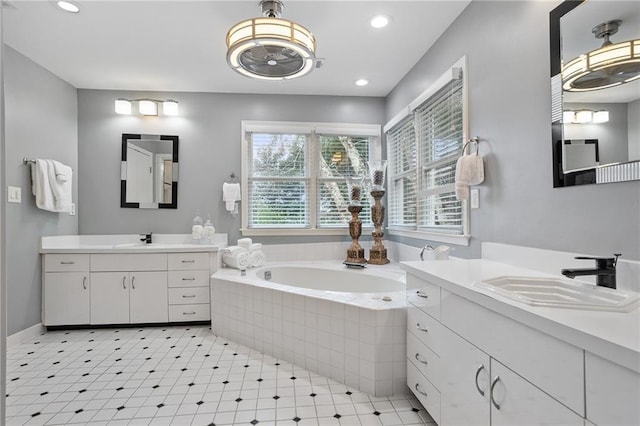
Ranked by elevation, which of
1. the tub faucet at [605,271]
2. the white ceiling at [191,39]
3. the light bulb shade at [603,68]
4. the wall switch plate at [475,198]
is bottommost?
the tub faucet at [605,271]

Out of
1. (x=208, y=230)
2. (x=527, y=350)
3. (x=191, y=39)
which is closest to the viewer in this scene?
(x=527, y=350)

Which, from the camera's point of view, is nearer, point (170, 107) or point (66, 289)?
point (66, 289)

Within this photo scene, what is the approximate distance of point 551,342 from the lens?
2.90 feet

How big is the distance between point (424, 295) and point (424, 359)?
1.09ft

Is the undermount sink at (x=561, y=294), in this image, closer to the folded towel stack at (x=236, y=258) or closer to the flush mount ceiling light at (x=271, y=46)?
the flush mount ceiling light at (x=271, y=46)

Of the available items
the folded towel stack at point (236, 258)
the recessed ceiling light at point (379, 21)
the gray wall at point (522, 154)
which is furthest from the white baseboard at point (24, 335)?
the recessed ceiling light at point (379, 21)

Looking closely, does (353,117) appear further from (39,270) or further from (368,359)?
(39,270)

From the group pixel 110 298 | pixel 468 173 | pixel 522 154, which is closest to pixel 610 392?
pixel 522 154

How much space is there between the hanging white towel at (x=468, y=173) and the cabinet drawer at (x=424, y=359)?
0.96 metres

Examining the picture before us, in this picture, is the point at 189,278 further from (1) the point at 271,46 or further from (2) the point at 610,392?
(2) the point at 610,392

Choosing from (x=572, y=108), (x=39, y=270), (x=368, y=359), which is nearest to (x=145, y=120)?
(x=39, y=270)

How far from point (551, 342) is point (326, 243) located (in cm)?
301

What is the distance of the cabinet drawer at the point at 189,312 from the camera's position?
315cm

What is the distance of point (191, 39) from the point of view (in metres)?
2.58
